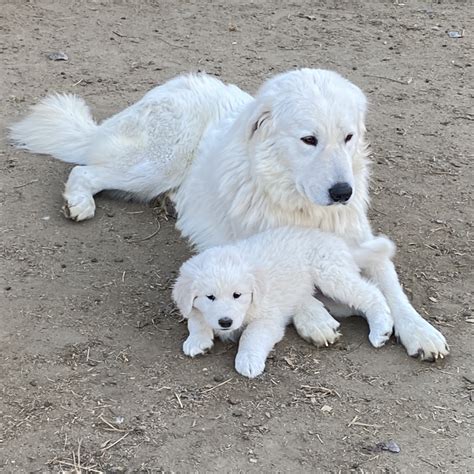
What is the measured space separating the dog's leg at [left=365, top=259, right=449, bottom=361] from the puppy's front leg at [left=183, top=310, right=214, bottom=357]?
91 centimetres

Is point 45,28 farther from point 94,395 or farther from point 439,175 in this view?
point 94,395

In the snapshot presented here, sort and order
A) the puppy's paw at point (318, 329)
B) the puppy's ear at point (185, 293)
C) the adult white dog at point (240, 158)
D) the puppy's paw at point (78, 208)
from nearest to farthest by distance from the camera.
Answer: the puppy's ear at point (185, 293)
the puppy's paw at point (318, 329)
the adult white dog at point (240, 158)
the puppy's paw at point (78, 208)

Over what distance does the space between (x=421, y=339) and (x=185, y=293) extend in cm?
113

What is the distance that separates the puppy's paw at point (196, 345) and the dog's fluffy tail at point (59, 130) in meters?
2.21

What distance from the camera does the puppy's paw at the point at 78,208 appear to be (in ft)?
16.7

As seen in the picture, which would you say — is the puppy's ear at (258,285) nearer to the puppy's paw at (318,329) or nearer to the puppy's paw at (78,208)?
the puppy's paw at (318,329)

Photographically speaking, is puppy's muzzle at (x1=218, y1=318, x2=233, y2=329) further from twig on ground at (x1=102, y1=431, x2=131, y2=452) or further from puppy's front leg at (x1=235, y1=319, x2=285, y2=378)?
twig on ground at (x1=102, y1=431, x2=131, y2=452)

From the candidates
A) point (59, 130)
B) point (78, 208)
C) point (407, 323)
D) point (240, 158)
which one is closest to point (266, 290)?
point (407, 323)

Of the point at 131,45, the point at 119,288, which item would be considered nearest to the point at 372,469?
the point at 119,288

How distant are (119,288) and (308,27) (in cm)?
489

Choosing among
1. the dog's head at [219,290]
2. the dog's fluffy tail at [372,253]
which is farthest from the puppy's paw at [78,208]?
the dog's fluffy tail at [372,253]

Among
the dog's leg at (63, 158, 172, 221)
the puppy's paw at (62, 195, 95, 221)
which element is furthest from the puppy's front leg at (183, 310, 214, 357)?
the dog's leg at (63, 158, 172, 221)

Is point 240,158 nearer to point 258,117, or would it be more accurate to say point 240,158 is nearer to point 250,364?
point 258,117

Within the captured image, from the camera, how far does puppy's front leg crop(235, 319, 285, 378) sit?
3725 mm
